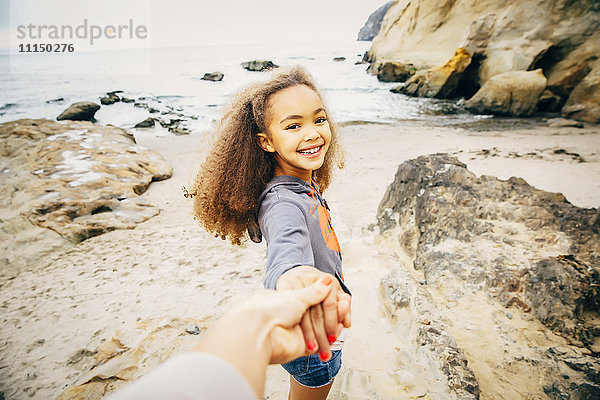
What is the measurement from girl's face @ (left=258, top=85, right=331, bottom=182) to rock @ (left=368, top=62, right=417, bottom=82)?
926 inches

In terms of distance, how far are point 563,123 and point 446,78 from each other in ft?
23.3

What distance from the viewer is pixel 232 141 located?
64.3 inches

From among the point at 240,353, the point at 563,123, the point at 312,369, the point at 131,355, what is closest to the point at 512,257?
the point at 312,369

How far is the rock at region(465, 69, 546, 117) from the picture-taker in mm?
10016

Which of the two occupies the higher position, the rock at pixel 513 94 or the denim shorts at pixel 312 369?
the rock at pixel 513 94

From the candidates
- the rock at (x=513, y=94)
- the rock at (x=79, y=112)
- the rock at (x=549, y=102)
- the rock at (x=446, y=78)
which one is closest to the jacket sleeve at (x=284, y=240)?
the rock at (x=513, y=94)

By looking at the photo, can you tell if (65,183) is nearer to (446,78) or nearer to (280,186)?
(280,186)

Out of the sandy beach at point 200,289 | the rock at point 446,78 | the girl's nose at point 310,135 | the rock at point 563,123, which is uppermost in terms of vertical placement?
the rock at point 446,78

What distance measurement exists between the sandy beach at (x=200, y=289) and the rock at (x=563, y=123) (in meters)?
2.40

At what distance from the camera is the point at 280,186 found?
1.40 m

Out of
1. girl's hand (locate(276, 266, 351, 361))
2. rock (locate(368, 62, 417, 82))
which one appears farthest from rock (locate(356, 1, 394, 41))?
girl's hand (locate(276, 266, 351, 361))

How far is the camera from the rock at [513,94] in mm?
10016

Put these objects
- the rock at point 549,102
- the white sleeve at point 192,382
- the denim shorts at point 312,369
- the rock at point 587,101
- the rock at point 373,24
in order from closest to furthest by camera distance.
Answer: the white sleeve at point 192,382 < the denim shorts at point 312,369 < the rock at point 587,101 < the rock at point 549,102 < the rock at point 373,24

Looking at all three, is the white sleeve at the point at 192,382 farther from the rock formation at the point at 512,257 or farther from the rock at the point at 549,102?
the rock at the point at 549,102
